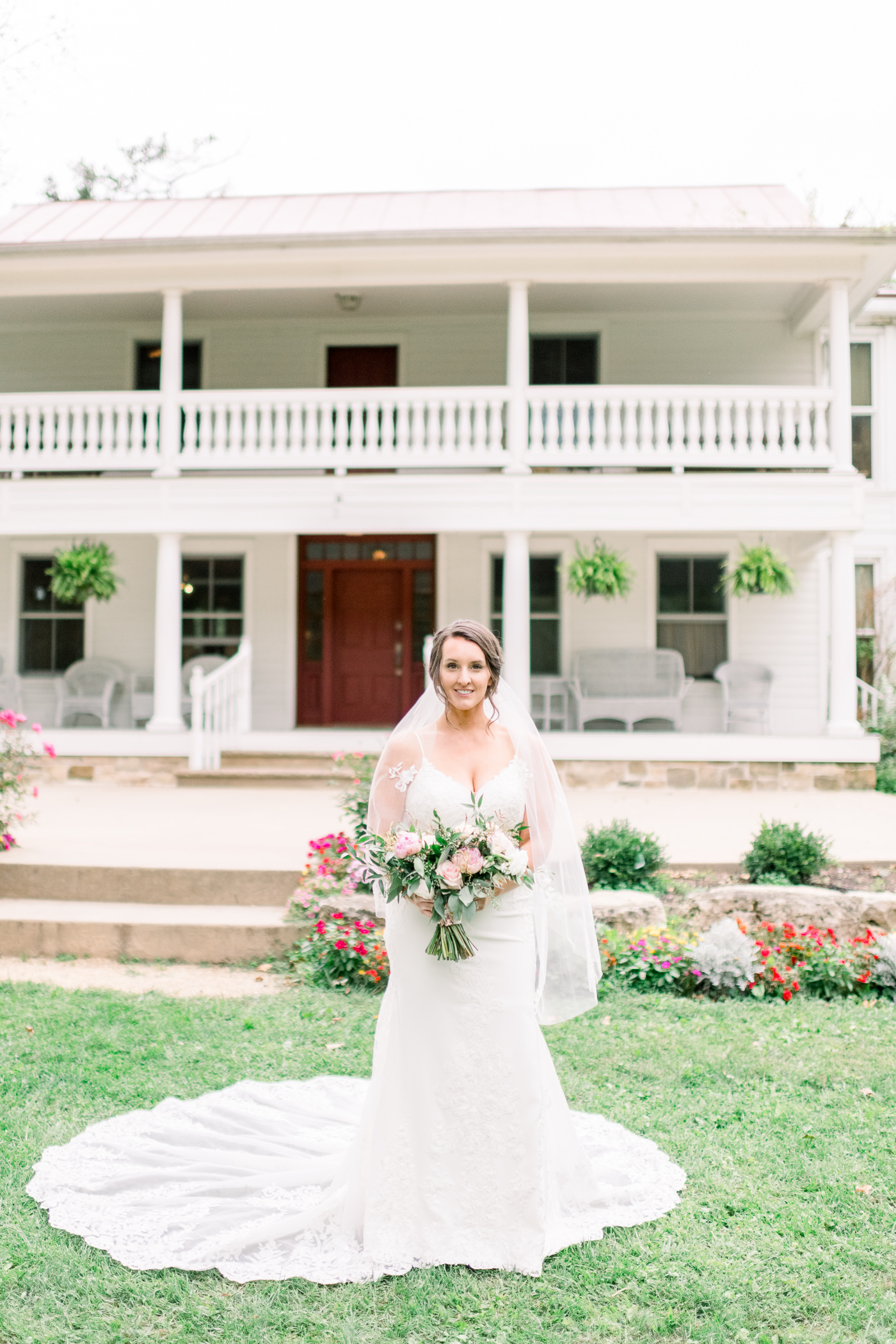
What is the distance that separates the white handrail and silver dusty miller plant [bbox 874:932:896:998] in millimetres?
7901

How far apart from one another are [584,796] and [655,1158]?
7.17 metres

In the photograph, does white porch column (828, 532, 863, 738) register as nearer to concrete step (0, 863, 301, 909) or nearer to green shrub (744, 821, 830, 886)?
green shrub (744, 821, 830, 886)

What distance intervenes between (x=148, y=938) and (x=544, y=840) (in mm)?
3586

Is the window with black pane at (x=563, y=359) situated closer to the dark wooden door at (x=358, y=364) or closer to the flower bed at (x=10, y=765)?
the dark wooden door at (x=358, y=364)

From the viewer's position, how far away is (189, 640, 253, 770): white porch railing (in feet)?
35.2

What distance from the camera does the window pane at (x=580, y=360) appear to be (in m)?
13.5

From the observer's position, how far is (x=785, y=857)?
6340mm

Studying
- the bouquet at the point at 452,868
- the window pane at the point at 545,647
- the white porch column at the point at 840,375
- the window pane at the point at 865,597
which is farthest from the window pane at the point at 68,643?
the bouquet at the point at 452,868

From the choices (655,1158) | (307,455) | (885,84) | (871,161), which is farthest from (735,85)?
(655,1158)

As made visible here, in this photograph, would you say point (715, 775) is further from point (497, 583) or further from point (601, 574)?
point (497, 583)

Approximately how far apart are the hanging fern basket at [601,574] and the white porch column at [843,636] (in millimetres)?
2225

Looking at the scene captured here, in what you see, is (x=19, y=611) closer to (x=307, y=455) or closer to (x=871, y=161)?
(x=307, y=455)

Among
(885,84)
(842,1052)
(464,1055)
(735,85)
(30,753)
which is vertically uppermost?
Result: (735,85)

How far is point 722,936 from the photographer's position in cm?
531
